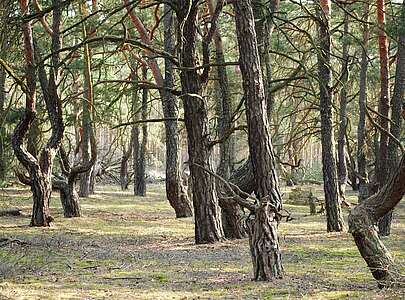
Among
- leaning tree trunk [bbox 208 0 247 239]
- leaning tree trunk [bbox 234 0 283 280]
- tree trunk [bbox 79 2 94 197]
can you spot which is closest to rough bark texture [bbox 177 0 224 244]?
leaning tree trunk [bbox 208 0 247 239]

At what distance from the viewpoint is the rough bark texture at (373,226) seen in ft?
22.1

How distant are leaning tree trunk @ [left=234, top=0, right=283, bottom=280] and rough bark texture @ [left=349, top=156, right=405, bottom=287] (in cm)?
101

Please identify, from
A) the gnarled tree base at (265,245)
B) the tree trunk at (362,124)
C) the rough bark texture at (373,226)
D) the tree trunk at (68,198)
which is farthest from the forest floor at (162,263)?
the tree trunk at (362,124)

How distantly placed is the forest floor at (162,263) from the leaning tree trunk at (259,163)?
10.2 inches

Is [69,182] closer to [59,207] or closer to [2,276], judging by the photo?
[59,207]

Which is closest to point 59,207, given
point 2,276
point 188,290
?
point 2,276

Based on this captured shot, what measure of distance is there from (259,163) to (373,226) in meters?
1.50

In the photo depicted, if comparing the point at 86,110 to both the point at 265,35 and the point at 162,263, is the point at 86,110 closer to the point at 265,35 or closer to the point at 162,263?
the point at 265,35

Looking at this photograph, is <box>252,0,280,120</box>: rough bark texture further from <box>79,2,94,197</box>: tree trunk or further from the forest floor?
<box>79,2,94,197</box>: tree trunk

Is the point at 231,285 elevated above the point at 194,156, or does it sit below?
below

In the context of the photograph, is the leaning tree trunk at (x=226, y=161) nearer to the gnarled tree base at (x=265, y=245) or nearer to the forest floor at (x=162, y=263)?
the forest floor at (x=162, y=263)

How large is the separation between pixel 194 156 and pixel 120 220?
6.23m

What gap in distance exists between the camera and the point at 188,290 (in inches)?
288

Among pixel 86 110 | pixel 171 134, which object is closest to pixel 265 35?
pixel 86 110
